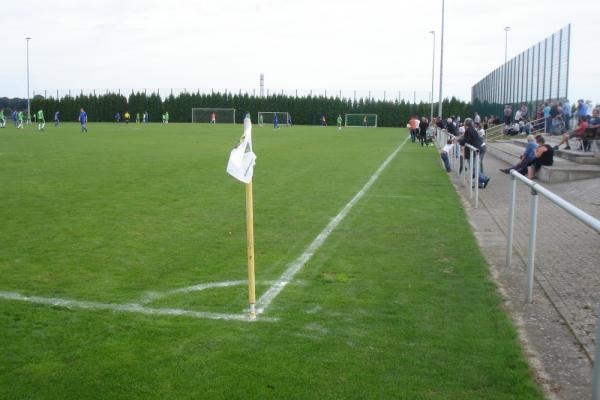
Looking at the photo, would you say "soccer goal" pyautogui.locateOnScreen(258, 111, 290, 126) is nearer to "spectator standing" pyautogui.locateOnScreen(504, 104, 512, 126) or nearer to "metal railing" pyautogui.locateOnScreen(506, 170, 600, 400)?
"spectator standing" pyautogui.locateOnScreen(504, 104, 512, 126)

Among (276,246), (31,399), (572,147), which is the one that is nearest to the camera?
(31,399)

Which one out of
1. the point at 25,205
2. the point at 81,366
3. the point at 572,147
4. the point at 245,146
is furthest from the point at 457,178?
the point at 81,366

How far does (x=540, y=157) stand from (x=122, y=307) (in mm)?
15034

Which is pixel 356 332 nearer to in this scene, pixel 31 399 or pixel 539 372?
pixel 539 372

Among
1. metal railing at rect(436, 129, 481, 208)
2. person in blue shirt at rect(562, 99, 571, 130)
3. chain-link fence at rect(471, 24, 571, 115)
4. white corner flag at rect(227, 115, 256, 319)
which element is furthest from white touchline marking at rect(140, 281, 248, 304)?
chain-link fence at rect(471, 24, 571, 115)

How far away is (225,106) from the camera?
84625 mm

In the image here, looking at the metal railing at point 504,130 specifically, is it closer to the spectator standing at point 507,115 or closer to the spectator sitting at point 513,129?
the spectator standing at point 507,115

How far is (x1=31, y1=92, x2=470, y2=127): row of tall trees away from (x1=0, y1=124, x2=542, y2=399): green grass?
7056 cm

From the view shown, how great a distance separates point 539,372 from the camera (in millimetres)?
4586

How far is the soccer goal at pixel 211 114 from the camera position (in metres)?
82.4

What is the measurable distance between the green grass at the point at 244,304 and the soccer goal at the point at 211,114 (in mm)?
69723

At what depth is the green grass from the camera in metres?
4.37

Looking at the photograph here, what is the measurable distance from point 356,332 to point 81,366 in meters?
2.12

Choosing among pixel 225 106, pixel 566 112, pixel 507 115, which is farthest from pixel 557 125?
pixel 225 106
